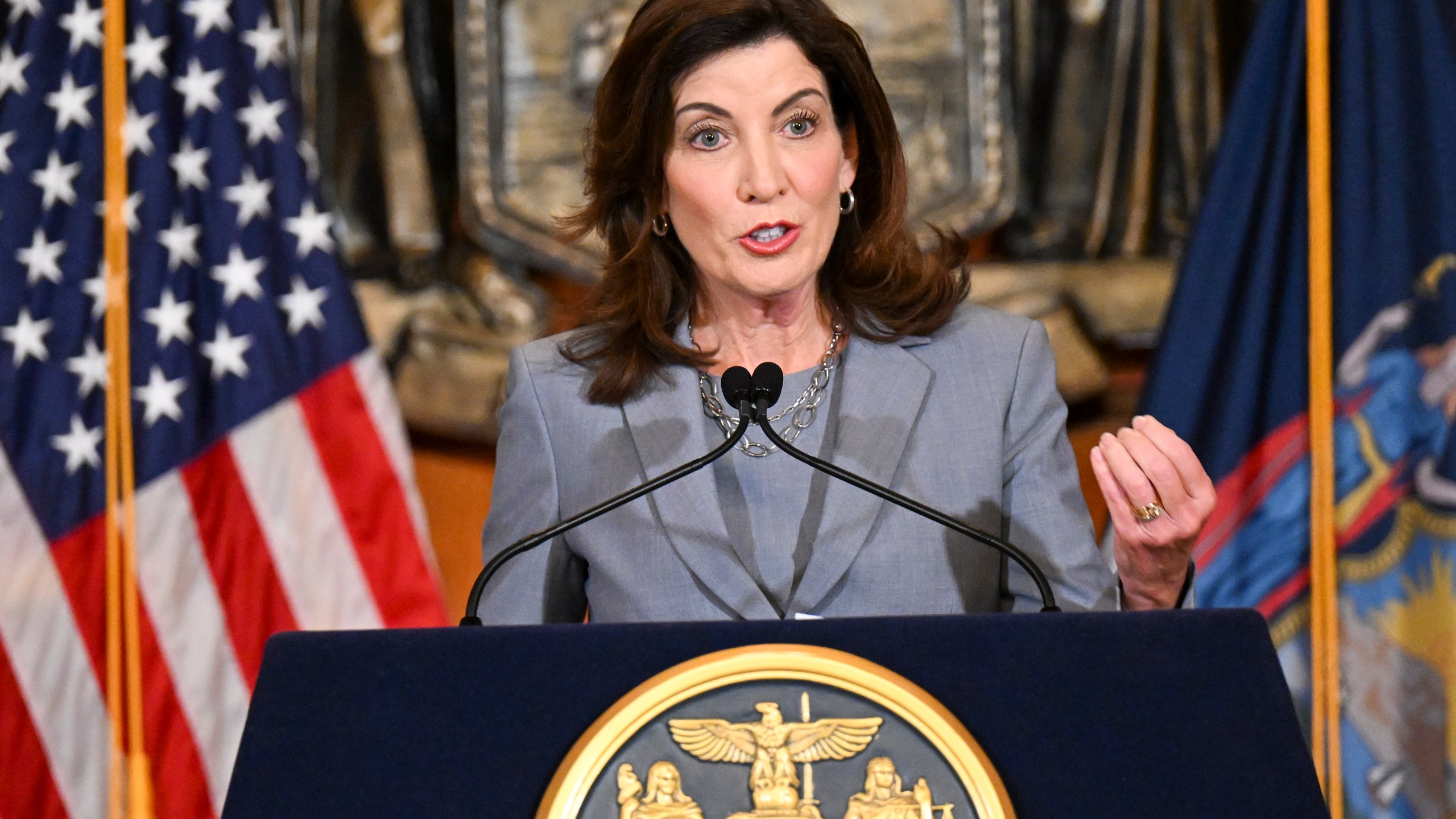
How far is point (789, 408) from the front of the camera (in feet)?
6.05

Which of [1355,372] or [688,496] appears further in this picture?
[1355,372]

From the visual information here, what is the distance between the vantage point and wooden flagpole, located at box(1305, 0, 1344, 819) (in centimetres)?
278

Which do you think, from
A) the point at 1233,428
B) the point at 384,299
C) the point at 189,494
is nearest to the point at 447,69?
the point at 384,299

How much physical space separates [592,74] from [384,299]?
71 cm

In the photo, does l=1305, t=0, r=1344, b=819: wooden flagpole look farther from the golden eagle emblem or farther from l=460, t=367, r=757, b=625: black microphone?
the golden eagle emblem

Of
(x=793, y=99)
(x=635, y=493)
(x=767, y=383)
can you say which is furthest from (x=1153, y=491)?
(x=793, y=99)

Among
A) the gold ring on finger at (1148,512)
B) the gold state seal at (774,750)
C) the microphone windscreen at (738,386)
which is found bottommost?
the gold state seal at (774,750)

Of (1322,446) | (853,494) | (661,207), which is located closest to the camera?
(853,494)

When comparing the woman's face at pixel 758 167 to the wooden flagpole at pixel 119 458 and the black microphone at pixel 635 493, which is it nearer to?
the black microphone at pixel 635 493

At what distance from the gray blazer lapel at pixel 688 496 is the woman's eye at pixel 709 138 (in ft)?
0.97

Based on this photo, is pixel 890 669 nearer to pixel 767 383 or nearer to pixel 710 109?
pixel 767 383

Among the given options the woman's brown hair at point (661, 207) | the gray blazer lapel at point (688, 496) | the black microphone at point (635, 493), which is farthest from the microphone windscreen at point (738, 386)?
the woman's brown hair at point (661, 207)

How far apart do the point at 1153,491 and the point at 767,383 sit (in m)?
0.38

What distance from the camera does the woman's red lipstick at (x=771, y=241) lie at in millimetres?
1775
